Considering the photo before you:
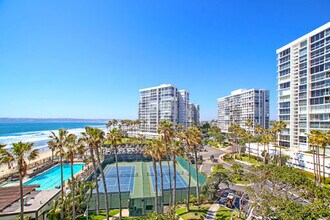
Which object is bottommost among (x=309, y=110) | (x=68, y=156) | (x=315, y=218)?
(x=315, y=218)

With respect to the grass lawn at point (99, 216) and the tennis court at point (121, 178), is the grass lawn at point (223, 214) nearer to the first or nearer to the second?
the grass lawn at point (99, 216)

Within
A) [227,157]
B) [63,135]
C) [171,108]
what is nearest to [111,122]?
[171,108]

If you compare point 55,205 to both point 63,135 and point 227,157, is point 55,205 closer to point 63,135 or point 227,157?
point 63,135

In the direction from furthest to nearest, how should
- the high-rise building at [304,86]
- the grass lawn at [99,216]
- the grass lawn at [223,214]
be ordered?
the high-rise building at [304,86] → the grass lawn at [99,216] → the grass lawn at [223,214]

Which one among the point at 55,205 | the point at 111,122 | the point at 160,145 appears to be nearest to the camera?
the point at 55,205

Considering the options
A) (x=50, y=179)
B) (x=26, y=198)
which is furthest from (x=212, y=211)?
(x=50, y=179)

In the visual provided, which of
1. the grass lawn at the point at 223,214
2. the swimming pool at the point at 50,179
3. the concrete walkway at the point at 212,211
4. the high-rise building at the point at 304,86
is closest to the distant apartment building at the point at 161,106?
the high-rise building at the point at 304,86

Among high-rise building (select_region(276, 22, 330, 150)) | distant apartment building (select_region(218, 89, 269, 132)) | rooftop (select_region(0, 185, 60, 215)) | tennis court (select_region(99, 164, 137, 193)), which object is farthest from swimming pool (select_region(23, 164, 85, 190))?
distant apartment building (select_region(218, 89, 269, 132))
